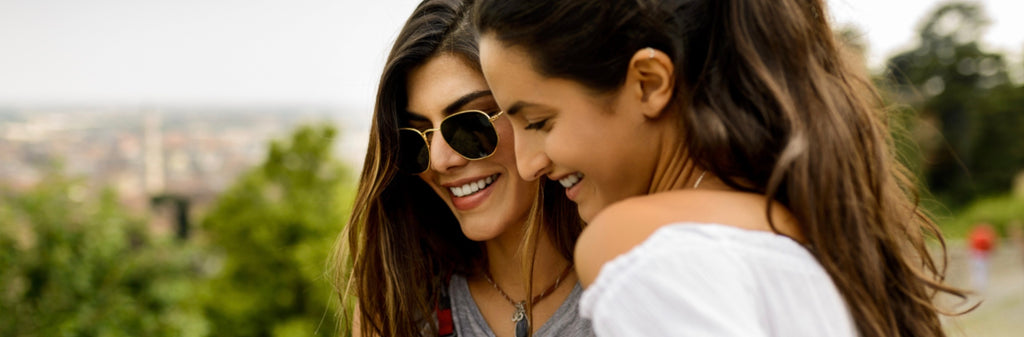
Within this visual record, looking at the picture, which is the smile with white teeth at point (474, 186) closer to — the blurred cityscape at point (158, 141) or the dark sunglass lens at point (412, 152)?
the dark sunglass lens at point (412, 152)

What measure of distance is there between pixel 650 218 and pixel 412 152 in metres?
1.14

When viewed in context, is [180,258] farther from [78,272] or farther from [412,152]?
[412,152]

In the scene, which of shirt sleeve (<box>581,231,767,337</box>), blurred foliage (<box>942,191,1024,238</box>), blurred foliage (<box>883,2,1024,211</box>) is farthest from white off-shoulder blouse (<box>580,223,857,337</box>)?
blurred foliage (<box>883,2,1024,211</box>)

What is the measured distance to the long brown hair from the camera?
1.19 m

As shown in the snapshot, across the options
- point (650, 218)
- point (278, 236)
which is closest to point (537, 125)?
point (650, 218)

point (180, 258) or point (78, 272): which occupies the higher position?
point (78, 272)

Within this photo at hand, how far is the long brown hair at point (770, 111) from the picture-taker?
119 cm

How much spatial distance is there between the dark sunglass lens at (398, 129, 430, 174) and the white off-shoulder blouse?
42.6 inches

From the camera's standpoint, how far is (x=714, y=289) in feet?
3.34

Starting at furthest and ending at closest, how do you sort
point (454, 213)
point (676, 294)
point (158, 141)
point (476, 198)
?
point (158, 141)
point (454, 213)
point (476, 198)
point (676, 294)

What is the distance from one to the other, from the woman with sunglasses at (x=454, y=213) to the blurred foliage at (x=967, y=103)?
28.1m

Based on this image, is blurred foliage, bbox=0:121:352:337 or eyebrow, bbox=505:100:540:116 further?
blurred foliage, bbox=0:121:352:337

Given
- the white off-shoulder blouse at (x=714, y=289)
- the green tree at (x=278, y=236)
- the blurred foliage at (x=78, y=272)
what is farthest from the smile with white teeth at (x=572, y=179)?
the green tree at (x=278, y=236)

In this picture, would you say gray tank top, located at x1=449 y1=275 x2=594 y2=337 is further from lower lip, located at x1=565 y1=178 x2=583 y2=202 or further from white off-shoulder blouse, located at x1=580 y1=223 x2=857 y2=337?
white off-shoulder blouse, located at x1=580 y1=223 x2=857 y2=337
